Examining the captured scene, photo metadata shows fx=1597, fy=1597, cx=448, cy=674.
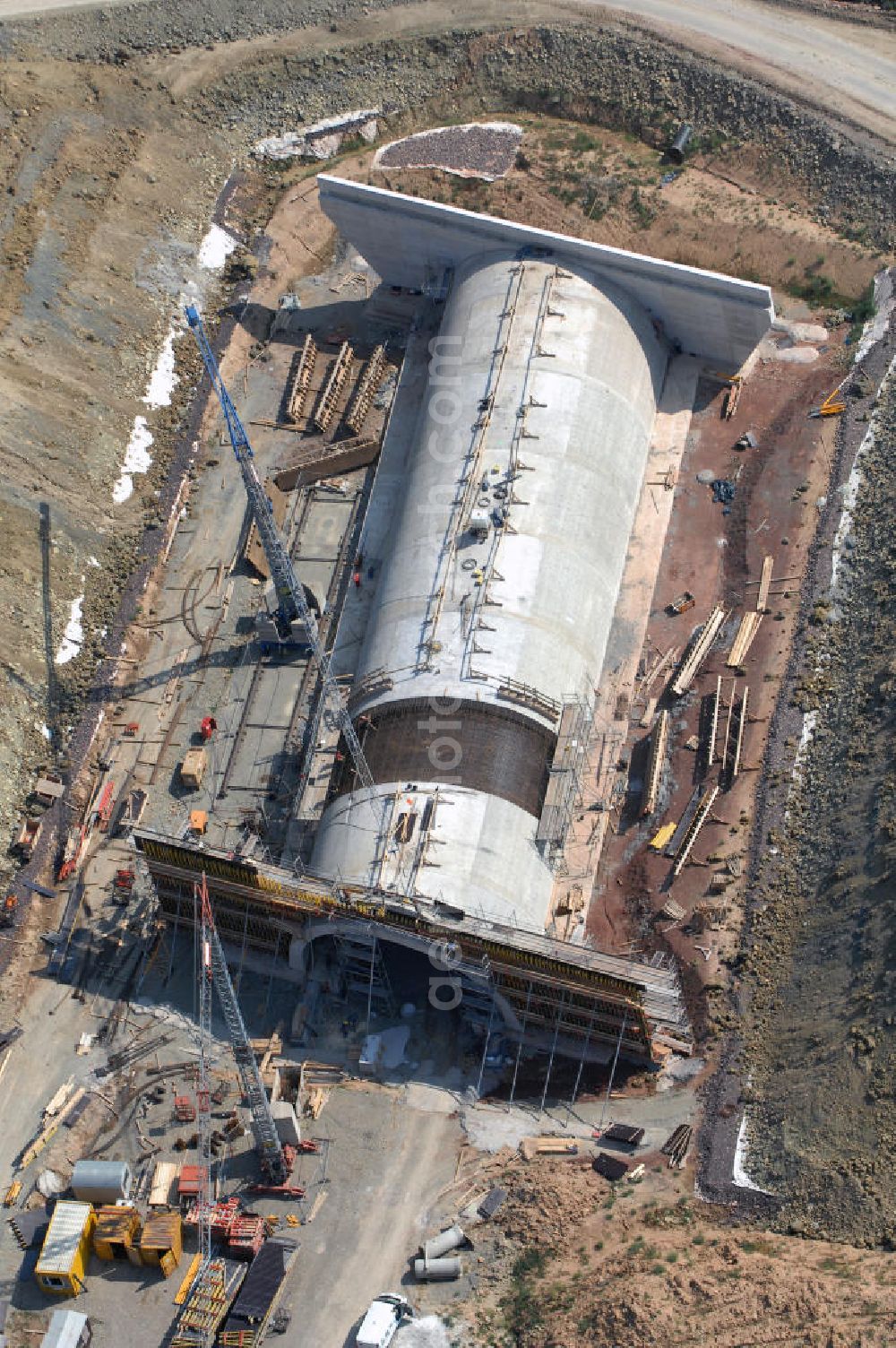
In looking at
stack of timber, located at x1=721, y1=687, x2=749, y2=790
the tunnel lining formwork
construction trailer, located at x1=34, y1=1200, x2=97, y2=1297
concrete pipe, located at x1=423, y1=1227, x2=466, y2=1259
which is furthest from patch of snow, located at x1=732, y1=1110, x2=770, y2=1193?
construction trailer, located at x1=34, y1=1200, x2=97, y2=1297

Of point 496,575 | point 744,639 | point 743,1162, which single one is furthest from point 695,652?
point 743,1162

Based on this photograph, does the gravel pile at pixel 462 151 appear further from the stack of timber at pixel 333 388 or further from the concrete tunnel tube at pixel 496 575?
the stack of timber at pixel 333 388

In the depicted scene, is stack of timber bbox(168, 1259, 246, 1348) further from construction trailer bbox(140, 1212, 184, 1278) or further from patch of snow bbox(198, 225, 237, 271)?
patch of snow bbox(198, 225, 237, 271)

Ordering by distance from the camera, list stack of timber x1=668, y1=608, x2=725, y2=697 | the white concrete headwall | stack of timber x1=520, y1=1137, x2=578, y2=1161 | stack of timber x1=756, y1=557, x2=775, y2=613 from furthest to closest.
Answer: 1. the white concrete headwall
2. stack of timber x1=756, y1=557, x2=775, y2=613
3. stack of timber x1=668, y1=608, x2=725, y2=697
4. stack of timber x1=520, y1=1137, x2=578, y2=1161

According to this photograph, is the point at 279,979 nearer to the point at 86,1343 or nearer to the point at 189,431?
the point at 86,1343

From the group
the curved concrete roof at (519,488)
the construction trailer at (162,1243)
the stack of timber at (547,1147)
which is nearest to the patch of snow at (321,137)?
the curved concrete roof at (519,488)

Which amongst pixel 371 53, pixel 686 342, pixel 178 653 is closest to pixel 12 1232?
pixel 178 653
